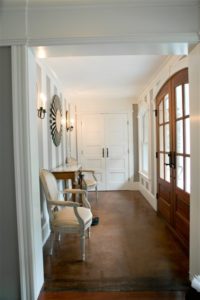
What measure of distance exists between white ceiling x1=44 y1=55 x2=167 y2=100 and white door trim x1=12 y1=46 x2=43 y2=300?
5.00 ft

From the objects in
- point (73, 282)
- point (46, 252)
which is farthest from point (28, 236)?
point (46, 252)

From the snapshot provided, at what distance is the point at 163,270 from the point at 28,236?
1407 mm

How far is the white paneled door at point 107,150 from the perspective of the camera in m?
6.32

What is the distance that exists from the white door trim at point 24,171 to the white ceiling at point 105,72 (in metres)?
1.52

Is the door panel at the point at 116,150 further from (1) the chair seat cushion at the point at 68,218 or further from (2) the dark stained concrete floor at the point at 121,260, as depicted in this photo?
(1) the chair seat cushion at the point at 68,218

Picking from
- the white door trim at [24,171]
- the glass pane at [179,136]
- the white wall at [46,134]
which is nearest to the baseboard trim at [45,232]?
the white wall at [46,134]

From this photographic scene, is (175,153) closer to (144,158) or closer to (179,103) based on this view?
(179,103)

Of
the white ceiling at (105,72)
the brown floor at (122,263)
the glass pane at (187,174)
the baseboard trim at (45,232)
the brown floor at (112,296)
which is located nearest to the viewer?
the brown floor at (112,296)

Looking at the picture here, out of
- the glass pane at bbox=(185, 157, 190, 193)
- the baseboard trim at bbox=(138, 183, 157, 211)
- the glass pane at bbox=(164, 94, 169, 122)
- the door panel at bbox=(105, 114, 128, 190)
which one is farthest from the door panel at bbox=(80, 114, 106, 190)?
the glass pane at bbox=(185, 157, 190, 193)

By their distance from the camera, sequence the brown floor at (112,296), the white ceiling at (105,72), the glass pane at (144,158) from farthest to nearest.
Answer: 1. the glass pane at (144,158)
2. the white ceiling at (105,72)
3. the brown floor at (112,296)

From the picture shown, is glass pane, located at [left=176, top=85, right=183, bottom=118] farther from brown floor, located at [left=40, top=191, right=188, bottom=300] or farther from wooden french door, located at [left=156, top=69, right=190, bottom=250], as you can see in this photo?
brown floor, located at [left=40, top=191, right=188, bottom=300]

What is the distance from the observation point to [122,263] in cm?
252

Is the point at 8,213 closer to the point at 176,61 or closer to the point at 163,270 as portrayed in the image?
the point at 163,270

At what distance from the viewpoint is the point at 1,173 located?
189 centimetres
